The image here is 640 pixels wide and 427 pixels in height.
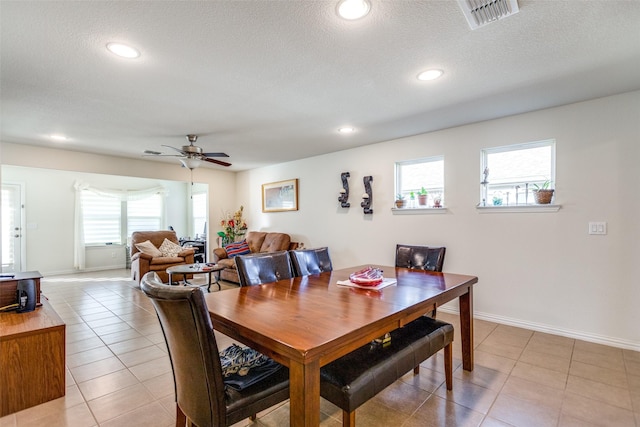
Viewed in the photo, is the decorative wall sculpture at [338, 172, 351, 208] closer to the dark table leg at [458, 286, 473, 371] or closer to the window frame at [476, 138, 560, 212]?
the window frame at [476, 138, 560, 212]

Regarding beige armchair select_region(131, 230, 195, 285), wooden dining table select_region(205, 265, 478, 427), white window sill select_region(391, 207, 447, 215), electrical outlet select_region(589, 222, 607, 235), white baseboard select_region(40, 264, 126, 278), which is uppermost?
white window sill select_region(391, 207, 447, 215)

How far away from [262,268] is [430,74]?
6.51 ft

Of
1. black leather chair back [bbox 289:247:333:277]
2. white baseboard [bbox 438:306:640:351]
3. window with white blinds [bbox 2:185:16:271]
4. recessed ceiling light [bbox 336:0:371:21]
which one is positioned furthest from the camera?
window with white blinds [bbox 2:185:16:271]

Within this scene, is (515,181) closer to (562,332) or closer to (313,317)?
(562,332)

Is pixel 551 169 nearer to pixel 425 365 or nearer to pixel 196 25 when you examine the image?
pixel 425 365

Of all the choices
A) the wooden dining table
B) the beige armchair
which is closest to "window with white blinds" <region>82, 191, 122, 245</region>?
the beige armchair

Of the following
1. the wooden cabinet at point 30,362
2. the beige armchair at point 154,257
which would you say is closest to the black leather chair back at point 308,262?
the wooden cabinet at point 30,362

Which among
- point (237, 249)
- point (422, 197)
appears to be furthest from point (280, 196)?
point (422, 197)

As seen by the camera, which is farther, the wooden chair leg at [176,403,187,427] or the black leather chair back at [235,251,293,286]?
→ the black leather chair back at [235,251,293,286]

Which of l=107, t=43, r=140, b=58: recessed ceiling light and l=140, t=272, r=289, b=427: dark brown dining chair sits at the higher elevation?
l=107, t=43, r=140, b=58: recessed ceiling light

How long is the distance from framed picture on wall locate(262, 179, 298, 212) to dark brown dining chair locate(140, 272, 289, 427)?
14.7ft

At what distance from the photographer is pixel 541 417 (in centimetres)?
187

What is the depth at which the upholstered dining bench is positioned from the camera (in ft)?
4.71

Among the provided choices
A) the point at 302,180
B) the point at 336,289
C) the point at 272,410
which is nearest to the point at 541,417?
the point at 336,289
